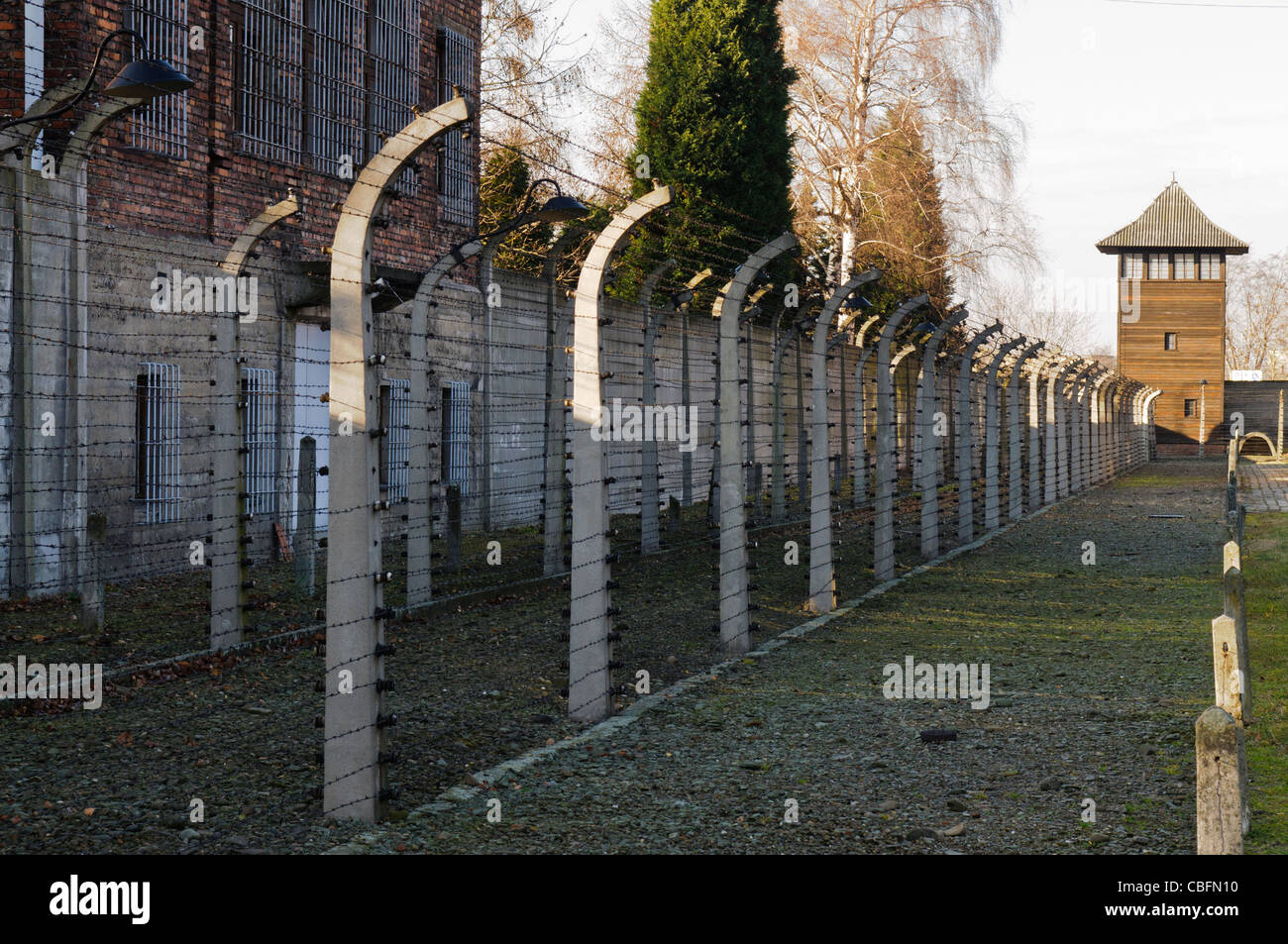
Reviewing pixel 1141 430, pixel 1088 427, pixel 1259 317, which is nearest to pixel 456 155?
pixel 1088 427

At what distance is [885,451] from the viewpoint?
1255 centimetres

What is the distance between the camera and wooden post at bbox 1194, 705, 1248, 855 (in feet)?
12.2

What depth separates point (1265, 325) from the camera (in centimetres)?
8500

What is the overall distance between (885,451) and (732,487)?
3.62 metres

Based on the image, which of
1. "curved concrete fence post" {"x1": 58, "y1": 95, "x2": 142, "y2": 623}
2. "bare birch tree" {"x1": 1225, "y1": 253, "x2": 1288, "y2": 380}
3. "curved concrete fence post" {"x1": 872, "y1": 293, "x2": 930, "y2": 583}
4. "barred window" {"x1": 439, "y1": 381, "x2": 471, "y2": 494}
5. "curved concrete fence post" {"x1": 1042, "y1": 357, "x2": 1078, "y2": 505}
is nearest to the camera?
"curved concrete fence post" {"x1": 58, "y1": 95, "x2": 142, "y2": 623}

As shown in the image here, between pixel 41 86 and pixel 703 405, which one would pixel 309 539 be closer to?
pixel 41 86

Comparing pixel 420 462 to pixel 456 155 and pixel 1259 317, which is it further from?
pixel 1259 317

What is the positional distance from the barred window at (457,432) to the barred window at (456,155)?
267cm

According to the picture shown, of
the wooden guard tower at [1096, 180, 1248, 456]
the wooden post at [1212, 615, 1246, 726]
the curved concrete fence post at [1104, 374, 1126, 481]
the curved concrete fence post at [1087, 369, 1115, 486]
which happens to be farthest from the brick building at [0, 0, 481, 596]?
the wooden guard tower at [1096, 180, 1248, 456]

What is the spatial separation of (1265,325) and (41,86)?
281ft

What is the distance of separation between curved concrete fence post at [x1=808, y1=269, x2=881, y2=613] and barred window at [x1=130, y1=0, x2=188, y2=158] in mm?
6594

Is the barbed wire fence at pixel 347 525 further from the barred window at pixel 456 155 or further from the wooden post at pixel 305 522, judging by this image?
the barred window at pixel 456 155

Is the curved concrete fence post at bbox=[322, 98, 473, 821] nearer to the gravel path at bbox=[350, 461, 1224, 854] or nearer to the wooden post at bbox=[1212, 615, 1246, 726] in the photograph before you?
the gravel path at bbox=[350, 461, 1224, 854]

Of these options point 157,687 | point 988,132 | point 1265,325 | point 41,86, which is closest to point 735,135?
point 988,132
